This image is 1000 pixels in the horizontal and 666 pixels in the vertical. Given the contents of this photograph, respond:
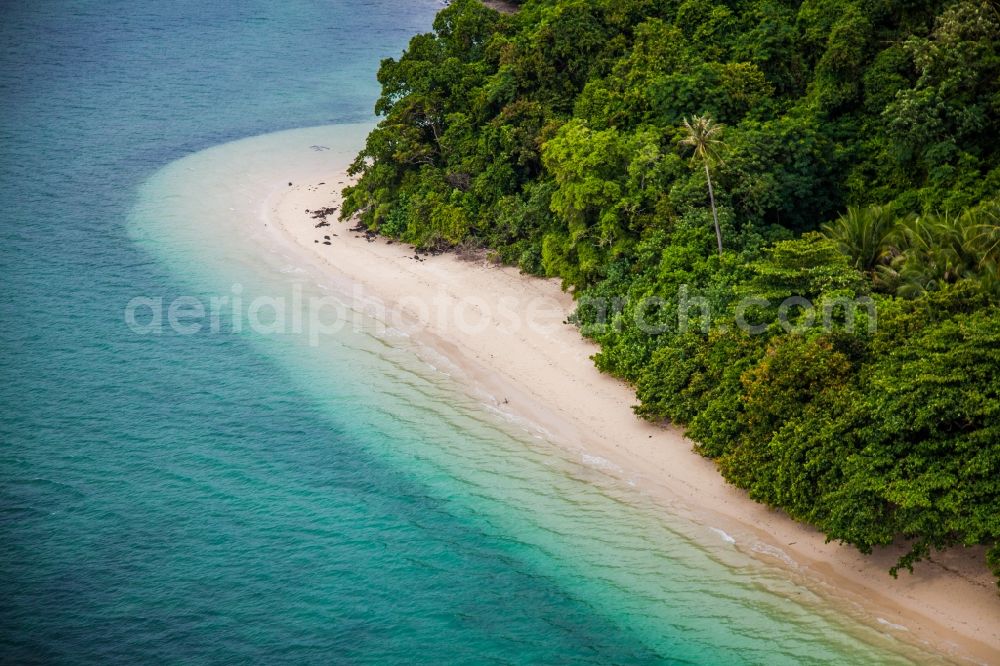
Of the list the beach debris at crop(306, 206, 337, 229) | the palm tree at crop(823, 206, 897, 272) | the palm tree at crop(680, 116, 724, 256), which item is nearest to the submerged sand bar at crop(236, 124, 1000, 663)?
the beach debris at crop(306, 206, 337, 229)

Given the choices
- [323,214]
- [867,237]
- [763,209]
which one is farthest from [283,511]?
[323,214]

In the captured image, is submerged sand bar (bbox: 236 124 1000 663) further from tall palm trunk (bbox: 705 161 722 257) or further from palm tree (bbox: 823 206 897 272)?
palm tree (bbox: 823 206 897 272)

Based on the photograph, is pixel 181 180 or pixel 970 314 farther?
pixel 181 180

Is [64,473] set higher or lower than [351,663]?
higher

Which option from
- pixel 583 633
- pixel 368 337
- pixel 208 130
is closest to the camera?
pixel 583 633

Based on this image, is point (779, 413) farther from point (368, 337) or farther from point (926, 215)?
point (368, 337)

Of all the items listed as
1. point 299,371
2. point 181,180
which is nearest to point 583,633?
point 299,371
